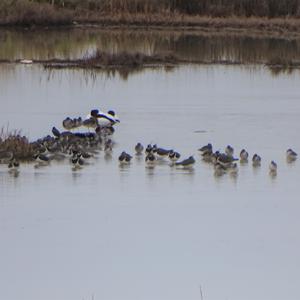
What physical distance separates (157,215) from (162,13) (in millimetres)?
29938

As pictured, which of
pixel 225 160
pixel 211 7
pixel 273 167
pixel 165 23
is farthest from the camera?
pixel 211 7

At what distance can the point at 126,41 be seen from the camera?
116 feet

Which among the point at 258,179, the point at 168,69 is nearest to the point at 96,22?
the point at 168,69

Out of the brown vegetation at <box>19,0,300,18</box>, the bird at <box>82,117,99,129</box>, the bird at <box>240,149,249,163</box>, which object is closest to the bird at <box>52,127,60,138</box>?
the bird at <box>82,117,99,129</box>

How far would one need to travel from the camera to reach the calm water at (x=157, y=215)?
994 cm

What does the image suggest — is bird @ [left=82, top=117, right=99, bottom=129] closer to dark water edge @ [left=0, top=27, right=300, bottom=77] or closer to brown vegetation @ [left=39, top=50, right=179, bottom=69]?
dark water edge @ [left=0, top=27, right=300, bottom=77]

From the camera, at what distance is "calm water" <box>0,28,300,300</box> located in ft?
32.6

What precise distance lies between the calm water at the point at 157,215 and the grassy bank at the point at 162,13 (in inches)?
725

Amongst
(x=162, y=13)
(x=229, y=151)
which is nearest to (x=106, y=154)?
(x=229, y=151)

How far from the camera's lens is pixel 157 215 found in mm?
12461

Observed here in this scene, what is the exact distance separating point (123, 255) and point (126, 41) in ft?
82.3

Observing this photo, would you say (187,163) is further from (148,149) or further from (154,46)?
(154,46)

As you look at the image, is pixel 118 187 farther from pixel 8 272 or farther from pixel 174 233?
pixel 8 272

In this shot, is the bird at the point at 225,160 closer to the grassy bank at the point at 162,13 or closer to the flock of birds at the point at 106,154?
the flock of birds at the point at 106,154
